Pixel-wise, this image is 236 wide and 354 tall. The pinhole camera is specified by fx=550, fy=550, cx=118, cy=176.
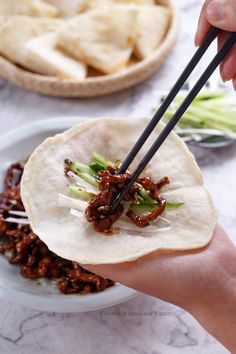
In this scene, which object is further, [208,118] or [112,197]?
[208,118]

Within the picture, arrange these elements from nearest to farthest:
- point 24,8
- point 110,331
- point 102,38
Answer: point 110,331 < point 102,38 < point 24,8

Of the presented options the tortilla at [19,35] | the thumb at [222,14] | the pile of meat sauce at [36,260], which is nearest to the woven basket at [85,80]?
the tortilla at [19,35]

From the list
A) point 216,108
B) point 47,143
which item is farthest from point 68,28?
point 47,143

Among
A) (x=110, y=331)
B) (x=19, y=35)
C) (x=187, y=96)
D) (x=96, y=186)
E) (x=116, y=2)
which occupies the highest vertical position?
(x=187, y=96)

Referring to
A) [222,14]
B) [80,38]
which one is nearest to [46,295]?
[222,14]

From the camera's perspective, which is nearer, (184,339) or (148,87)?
(184,339)

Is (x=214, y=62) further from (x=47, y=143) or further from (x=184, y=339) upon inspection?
(x=184, y=339)

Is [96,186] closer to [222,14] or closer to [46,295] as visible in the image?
[46,295]

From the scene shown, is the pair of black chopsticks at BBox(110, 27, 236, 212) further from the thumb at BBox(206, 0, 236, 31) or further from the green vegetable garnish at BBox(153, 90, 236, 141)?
the green vegetable garnish at BBox(153, 90, 236, 141)
